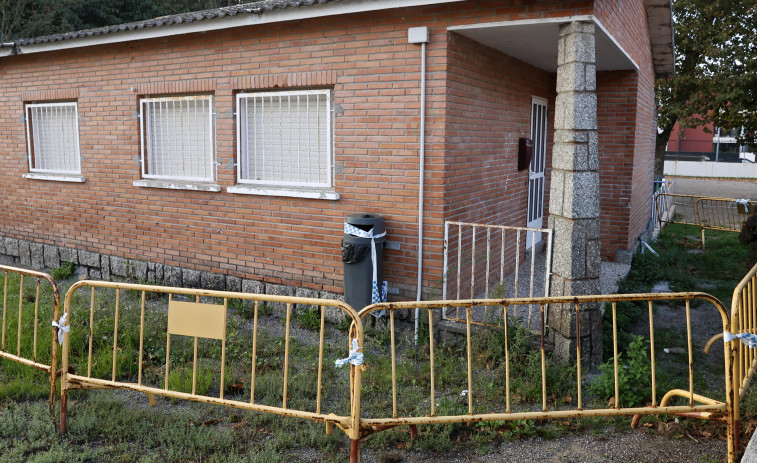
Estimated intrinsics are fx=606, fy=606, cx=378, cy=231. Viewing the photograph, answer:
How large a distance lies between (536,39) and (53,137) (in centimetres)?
792

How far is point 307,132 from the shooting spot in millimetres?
7414

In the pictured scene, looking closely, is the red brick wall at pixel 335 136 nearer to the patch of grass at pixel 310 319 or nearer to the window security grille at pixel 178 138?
the window security grille at pixel 178 138

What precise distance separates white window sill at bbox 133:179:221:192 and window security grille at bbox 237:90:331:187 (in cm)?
49

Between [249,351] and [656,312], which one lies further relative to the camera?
[656,312]

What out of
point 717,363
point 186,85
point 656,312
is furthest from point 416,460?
point 186,85

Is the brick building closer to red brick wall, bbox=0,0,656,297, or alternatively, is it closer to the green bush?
red brick wall, bbox=0,0,656,297

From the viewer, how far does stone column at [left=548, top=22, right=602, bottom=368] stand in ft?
18.9

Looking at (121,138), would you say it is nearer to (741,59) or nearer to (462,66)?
(462,66)

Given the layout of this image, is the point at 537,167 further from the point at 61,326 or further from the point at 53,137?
the point at 53,137

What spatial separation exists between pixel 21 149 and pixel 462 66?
806 cm

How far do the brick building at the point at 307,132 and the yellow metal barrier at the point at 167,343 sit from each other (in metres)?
1.11

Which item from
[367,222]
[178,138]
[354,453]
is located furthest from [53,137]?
[354,453]

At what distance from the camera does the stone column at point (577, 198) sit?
18.9 feet

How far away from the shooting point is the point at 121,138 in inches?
354
